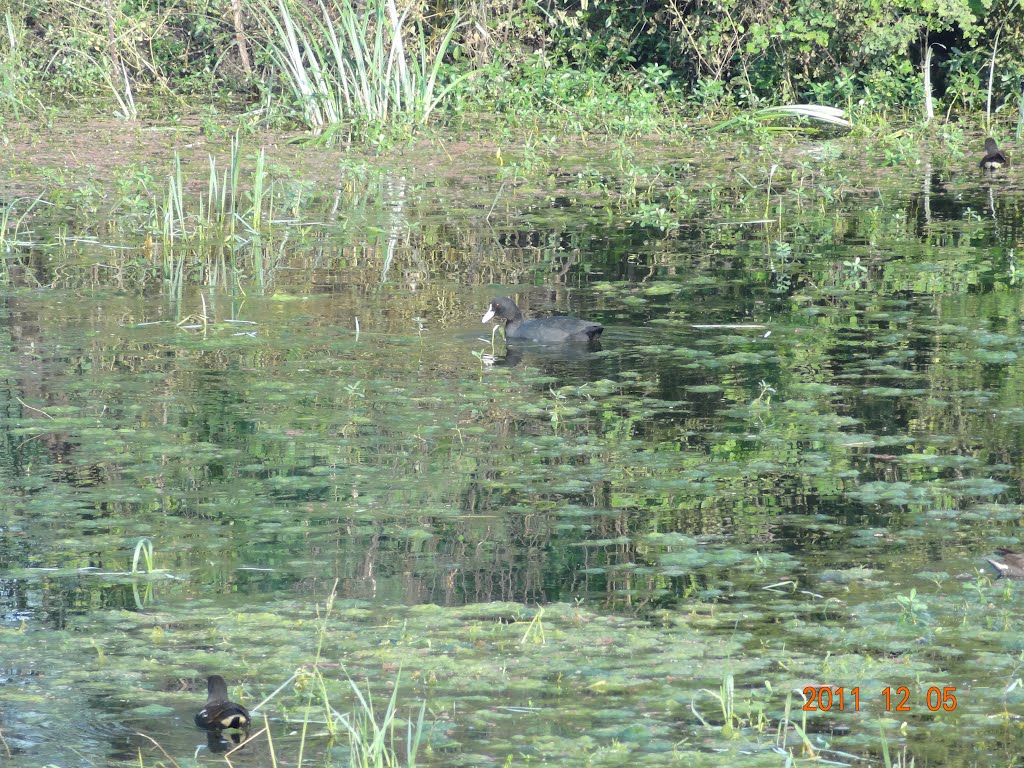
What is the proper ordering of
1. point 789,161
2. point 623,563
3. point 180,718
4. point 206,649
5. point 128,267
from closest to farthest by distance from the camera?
point 180,718 → point 206,649 → point 623,563 → point 128,267 → point 789,161

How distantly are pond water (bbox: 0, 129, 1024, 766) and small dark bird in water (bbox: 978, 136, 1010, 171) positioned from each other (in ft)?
8.07

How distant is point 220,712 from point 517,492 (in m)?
2.31


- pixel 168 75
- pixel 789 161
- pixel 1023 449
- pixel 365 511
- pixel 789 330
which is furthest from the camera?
pixel 168 75

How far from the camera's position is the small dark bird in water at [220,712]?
15.1 ft

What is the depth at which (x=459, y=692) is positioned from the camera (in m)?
4.88

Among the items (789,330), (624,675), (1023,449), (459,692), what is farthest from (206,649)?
(789,330)

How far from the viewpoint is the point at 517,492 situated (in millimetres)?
6703

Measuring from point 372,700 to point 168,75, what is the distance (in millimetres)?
17240

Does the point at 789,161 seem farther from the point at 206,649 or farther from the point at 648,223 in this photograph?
the point at 206,649

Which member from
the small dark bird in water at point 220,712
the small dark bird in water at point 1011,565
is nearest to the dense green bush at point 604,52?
the small dark bird in water at point 1011,565

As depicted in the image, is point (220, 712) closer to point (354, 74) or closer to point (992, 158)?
point (992, 158)

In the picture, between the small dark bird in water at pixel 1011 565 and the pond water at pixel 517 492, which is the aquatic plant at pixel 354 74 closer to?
the pond water at pixel 517 492
